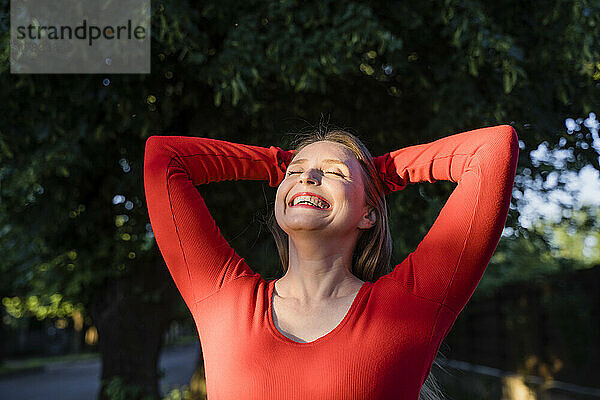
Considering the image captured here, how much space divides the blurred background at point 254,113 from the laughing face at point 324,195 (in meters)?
2.19

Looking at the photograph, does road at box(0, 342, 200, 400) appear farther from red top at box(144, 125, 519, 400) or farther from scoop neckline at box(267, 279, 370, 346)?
scoop neckline at box(267, 279, 370, 346)

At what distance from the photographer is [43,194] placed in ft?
19.1

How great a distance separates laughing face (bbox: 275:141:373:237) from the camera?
1.85 m

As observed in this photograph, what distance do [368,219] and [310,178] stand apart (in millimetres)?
267

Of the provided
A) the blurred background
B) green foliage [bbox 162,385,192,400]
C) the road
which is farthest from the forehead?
the road

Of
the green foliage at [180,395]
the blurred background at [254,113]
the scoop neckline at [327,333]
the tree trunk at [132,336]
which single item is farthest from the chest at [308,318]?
the green foliage at [180,395]

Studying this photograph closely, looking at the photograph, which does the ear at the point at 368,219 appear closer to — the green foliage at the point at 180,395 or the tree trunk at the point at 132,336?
the tree trunk at the point at 132,336

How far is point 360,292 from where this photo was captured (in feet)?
6.18

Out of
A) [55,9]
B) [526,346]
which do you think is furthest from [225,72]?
[526,346]

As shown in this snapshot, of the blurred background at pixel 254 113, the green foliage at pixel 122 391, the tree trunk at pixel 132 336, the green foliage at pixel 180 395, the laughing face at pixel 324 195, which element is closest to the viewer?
the laughing face at pixel 324 195

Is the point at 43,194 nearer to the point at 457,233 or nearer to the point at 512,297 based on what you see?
the point at 457,233

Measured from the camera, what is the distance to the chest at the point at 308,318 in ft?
5.89

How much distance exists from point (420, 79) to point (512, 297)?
29.2ft

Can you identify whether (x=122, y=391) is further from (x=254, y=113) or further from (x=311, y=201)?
(x=311, y=201)
